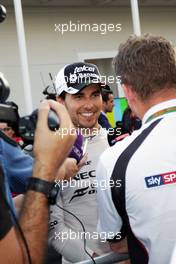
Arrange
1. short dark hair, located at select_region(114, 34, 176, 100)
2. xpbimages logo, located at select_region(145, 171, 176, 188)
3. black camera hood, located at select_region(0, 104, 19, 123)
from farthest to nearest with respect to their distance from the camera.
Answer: short dark hair, located at select_region(114, 34, 176, 100)
xpbimages logo, located at select_region(145, 171, 176, 188)
black camera hood, located at select_region(0, 104, 19, 123)

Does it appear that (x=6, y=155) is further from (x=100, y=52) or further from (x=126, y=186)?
(x=100, y=52)

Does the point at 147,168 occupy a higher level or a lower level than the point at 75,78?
lower

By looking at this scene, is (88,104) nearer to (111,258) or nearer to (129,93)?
(129,93)

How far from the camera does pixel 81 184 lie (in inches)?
71.4

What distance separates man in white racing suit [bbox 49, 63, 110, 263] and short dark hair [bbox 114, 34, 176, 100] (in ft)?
1.18

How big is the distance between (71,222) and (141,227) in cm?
53

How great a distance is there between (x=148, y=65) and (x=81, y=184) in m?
0.64

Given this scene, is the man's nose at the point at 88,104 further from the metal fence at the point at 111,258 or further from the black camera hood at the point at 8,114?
the black camera hood at the point at 8,114

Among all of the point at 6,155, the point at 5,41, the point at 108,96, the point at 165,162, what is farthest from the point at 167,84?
the point at 5,41
